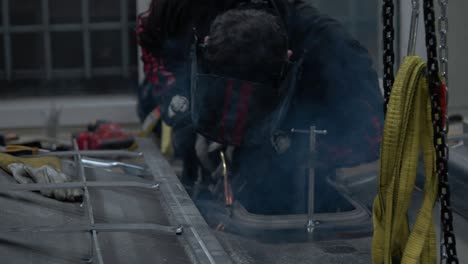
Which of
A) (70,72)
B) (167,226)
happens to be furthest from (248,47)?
(70,72)

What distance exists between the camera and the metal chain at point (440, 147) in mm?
1692

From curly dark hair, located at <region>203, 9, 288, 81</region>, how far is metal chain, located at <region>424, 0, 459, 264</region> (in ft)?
2.69

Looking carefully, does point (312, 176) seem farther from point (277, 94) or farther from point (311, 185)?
point (277, 94)

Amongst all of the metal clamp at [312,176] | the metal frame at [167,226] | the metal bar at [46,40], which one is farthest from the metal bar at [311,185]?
the metal bar at [46,40]

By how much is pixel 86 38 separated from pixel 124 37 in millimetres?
223

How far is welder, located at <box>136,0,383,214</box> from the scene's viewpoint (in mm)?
2510

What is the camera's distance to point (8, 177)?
2.52m

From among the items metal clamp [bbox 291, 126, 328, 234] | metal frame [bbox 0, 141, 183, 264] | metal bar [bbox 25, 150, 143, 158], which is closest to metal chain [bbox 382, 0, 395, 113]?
metal frame [bbox 0, 141, 183, 264]

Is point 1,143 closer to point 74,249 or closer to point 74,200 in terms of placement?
point 74,200

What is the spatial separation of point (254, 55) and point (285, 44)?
0.11m

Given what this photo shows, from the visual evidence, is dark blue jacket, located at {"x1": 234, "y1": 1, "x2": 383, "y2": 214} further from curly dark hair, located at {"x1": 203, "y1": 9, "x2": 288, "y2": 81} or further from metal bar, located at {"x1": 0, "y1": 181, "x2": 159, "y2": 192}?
Answer: metal bar, located at {"x1": 0, "y1": 181, "x2": 159, "y2": 192}

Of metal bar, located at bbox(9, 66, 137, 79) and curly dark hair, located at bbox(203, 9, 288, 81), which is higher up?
curly dark hair, located at bbox(203, 9, 288, 81)

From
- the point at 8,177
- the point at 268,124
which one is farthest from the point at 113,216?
the point at 268,124

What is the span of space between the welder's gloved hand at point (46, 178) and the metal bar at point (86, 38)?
279 cm
